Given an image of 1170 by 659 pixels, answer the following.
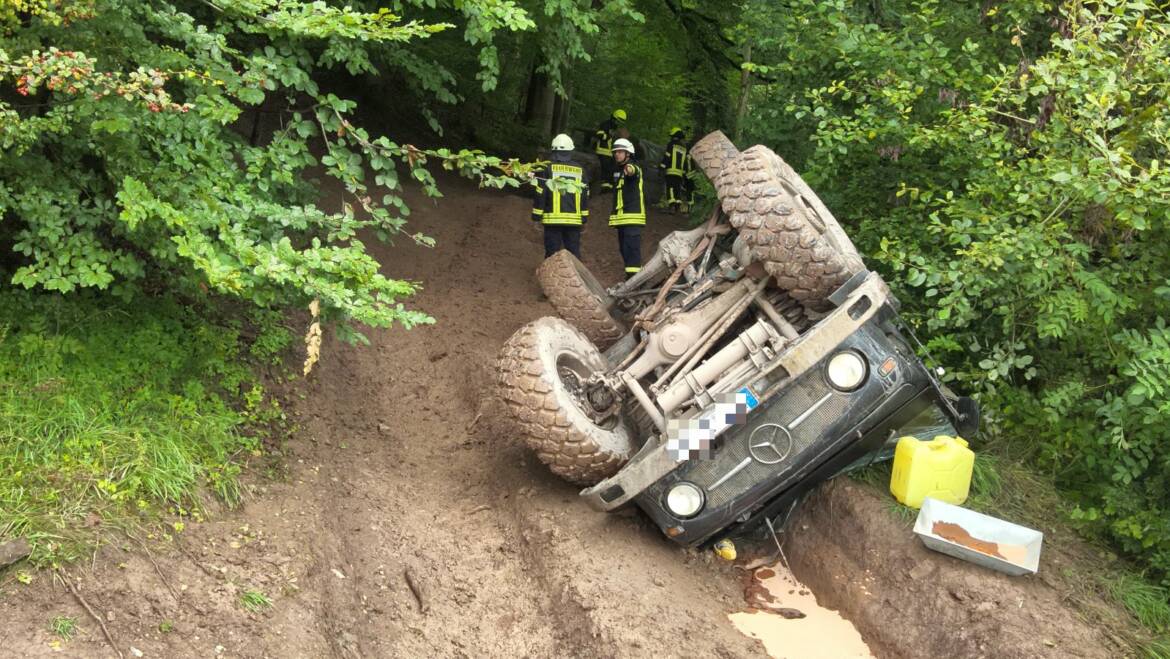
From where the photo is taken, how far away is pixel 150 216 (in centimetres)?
411

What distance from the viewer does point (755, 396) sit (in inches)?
206

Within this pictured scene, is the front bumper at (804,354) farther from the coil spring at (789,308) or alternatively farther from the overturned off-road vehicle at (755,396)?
the coil spring at (789,308)

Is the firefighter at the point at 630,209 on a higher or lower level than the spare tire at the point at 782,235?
lower

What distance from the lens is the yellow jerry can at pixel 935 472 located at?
17.8ft

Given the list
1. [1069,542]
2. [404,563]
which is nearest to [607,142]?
[404,563]

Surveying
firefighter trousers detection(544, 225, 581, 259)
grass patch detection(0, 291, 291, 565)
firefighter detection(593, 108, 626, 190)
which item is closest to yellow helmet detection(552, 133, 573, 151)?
firefighter trousers detection(544, 225, 581, 259)

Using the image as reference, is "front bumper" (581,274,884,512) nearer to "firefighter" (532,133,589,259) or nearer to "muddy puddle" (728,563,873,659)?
"muddy puddle" (728,563,873,659)

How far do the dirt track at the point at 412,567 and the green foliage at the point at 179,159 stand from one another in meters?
1.27

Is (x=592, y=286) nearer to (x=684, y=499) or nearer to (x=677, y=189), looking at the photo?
(x=684, y=499)

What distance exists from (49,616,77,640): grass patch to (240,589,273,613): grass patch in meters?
0.72

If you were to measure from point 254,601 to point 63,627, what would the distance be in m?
0.82

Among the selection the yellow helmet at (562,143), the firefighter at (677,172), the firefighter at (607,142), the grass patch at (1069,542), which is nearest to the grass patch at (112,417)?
the grass patch at (1069,542)

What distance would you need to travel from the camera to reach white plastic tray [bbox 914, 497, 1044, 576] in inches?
189

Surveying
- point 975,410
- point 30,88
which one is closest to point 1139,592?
point 975,410
